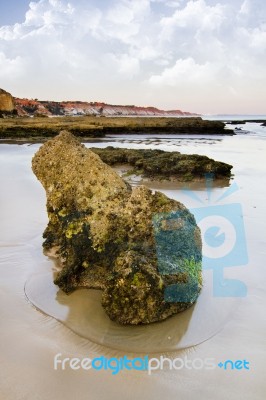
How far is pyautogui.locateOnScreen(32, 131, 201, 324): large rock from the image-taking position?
9.40ft

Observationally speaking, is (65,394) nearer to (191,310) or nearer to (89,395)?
(89,395)

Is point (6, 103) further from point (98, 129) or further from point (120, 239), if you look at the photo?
point (120, 239)

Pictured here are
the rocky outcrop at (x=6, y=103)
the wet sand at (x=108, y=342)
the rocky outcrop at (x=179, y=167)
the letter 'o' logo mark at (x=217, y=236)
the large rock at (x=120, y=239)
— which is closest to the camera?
the wet sand at (x=108, y=342)

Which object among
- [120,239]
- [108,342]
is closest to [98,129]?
[120,239]

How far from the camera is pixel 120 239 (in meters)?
3.36

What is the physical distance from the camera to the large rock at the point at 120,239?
9.40 feet

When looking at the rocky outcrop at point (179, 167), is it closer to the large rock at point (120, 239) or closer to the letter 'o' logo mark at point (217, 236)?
the letter 'o' logo mark at point (217, 236)

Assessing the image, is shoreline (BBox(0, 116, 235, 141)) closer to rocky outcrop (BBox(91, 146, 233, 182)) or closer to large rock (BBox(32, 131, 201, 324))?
rocky outcrop (BBox(91, 146, 233, 182))

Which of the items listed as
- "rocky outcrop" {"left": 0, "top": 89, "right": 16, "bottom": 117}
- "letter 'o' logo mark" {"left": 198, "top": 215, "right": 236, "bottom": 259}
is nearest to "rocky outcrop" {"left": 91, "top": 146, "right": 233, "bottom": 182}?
"letter 'o' logo mark" {"left": 198, "top": 215, "right": 236, "bottom": 259}

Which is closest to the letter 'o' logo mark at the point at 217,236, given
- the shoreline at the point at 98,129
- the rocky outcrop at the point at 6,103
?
the shoreline at the point at 98,129

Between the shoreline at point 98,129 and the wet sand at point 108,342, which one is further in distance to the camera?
the shoreline at point 98,129

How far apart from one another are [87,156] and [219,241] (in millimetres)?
2061

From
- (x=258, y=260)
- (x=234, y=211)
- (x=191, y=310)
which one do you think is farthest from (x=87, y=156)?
(x=234, y=211)

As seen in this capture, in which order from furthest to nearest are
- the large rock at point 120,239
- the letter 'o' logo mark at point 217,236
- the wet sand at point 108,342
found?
1. the letter 'o' logo mark at point 217,236
2. the large rock at point 120,239
3. the wet sand at point 108,342
